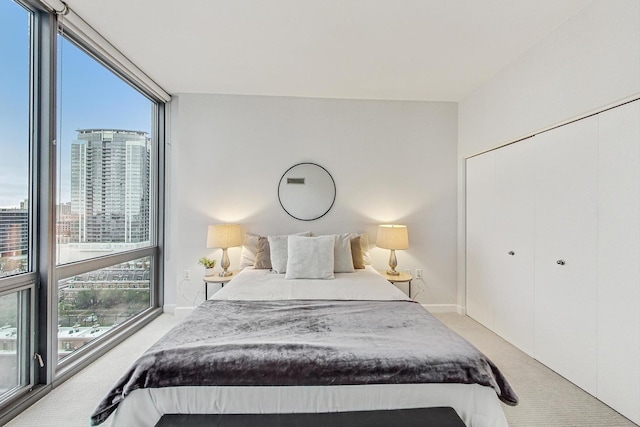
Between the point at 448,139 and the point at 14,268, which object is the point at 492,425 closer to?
the point at 14,268

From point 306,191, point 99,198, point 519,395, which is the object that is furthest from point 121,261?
point 519,395

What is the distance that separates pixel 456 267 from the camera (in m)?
3.83

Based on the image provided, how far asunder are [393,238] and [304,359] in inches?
87.1

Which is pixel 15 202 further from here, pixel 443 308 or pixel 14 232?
pixel 443 308

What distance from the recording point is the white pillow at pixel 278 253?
3.15m

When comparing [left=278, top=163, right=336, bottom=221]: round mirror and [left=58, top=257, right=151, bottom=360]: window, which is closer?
[left=58, top=257, right=151, bottom=360]: window

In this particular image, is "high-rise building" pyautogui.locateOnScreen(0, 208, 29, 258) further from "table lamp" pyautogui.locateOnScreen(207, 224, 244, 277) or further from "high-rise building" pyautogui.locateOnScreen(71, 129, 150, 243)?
"table lamp" pyautogui.locateOnScreen(207, 224, 244, 277)

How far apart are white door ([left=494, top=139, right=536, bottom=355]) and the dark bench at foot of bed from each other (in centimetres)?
187

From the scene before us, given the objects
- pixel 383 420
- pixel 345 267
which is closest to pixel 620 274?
pixel 383 420

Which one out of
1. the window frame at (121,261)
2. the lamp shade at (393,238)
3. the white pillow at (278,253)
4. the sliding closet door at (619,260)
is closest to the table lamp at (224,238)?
the white pillow at (278,253)

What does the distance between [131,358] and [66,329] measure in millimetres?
544

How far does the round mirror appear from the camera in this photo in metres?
3.71

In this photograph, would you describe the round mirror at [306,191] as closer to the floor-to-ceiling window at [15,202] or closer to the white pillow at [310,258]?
the white pillow at [310,258]

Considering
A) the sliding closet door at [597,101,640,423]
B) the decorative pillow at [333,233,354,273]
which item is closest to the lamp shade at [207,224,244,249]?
the decorative pillow at [333,233,354,273]
